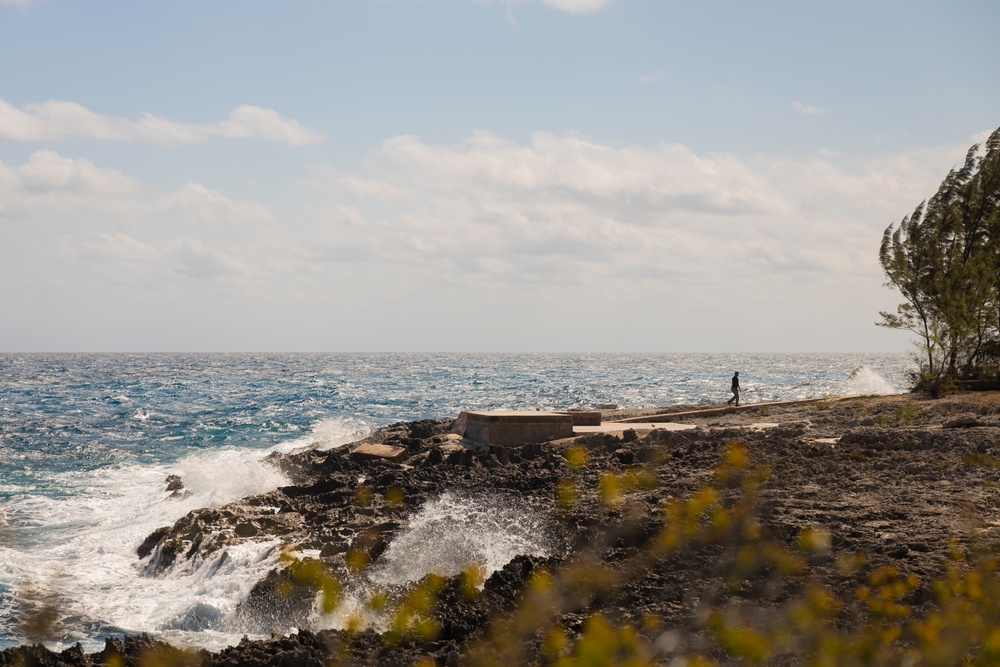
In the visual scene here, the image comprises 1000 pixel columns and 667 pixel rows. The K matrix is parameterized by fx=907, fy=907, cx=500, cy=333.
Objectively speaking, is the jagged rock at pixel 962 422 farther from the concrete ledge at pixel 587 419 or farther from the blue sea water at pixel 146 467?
the blue sea water at pixel 146 467

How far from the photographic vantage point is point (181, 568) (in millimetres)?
13445

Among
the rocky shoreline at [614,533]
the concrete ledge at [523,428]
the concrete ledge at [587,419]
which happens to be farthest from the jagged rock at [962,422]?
the concrete ledge at [587,419]

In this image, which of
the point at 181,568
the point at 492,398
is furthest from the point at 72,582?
the point at 492,398

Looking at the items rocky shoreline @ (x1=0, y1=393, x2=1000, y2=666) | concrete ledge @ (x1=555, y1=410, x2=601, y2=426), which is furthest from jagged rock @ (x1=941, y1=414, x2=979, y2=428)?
concrete ledge @ (x1=555, y1=410, x2=601, y2=426)

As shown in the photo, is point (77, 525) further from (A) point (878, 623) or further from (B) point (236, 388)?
(B) point (236, 388)

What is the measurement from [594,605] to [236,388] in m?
63.0

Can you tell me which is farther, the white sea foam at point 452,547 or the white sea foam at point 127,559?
the white sea foam at point 127,559

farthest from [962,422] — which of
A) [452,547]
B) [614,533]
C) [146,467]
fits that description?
[146,467]

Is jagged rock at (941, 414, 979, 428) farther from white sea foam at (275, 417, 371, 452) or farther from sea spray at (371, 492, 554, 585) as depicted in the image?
white sea foam at (275, 417, 371, 452)

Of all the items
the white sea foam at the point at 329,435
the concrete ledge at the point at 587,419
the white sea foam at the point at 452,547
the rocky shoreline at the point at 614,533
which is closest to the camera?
the rocky shoreline at the point at 614,533

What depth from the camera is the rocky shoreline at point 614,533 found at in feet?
24.1

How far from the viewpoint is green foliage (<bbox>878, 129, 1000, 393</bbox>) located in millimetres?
25938

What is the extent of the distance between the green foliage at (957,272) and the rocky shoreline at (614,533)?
8.35m

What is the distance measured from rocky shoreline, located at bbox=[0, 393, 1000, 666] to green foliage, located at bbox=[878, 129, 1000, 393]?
8346 millimetres
